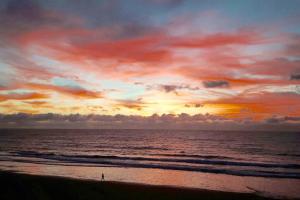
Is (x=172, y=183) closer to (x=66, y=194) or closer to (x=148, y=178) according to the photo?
(x=148, y=178)

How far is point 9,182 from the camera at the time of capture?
1811 cm

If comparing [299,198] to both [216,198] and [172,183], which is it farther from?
[172,183]

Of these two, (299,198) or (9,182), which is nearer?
(9,182)

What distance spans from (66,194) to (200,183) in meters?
14.4

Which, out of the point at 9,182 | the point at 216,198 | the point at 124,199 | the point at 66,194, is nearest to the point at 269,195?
the point at 216,198

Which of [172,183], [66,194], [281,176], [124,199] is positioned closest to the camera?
[66,194]

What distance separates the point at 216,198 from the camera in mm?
20750

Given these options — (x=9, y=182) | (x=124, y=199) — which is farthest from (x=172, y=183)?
(x=9, y=182)

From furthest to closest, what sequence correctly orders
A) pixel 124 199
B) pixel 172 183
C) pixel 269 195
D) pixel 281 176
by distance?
1. pixel 281 176
2. pixel 172 183
3. pixel 269 195
4. pixel 124 199

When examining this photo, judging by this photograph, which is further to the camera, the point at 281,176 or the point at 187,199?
the point at 281,176

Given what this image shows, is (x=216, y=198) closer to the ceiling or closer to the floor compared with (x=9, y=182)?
closer to the floor

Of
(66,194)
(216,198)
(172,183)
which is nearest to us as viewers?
(66,194)

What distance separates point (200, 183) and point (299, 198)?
872cm

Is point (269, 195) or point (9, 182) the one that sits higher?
point (9, 182)
